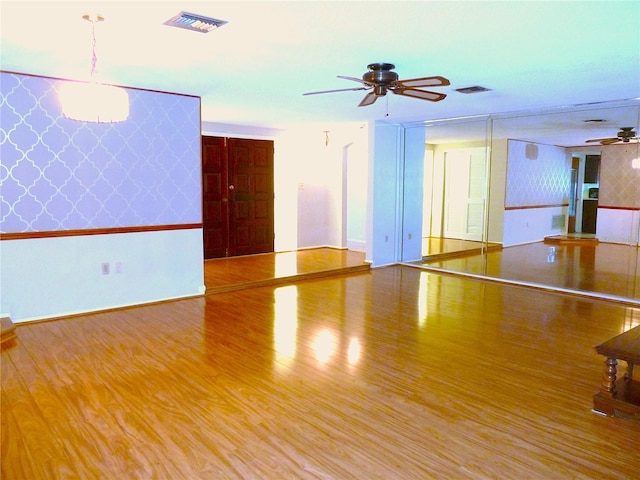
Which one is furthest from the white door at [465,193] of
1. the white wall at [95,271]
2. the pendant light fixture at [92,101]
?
the pendant light fixture at [92,101]

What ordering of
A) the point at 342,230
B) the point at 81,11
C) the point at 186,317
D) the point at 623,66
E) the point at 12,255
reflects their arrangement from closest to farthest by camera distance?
the point at 81,11 < the point at 623,66 < the point at 12,255 < the point at 186,317 < the point at 342,230

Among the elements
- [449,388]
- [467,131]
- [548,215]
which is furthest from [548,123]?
[449,388]

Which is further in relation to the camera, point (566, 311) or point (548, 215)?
point (548, 215)

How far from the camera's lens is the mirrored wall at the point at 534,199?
21.5 ft

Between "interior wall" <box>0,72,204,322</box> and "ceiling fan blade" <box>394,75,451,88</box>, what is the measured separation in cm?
260

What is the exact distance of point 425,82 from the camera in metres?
3.65

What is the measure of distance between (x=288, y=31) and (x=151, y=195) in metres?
2.75

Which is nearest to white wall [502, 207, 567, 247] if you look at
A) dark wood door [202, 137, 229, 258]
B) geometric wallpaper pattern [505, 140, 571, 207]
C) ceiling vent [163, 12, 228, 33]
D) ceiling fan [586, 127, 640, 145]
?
geometric wallpaper pattern [505, 140, 571, 207]

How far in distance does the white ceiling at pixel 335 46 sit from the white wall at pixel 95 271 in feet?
5.09

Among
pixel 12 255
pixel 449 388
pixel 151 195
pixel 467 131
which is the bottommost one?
pixel 449 388

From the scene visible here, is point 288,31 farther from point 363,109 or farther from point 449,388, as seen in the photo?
point 363,109

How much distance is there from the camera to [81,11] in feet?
9.16

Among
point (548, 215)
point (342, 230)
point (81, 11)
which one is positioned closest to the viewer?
point (81, 11)

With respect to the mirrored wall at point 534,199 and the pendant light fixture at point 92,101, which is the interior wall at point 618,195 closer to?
the mirrored wall at point 534,199
